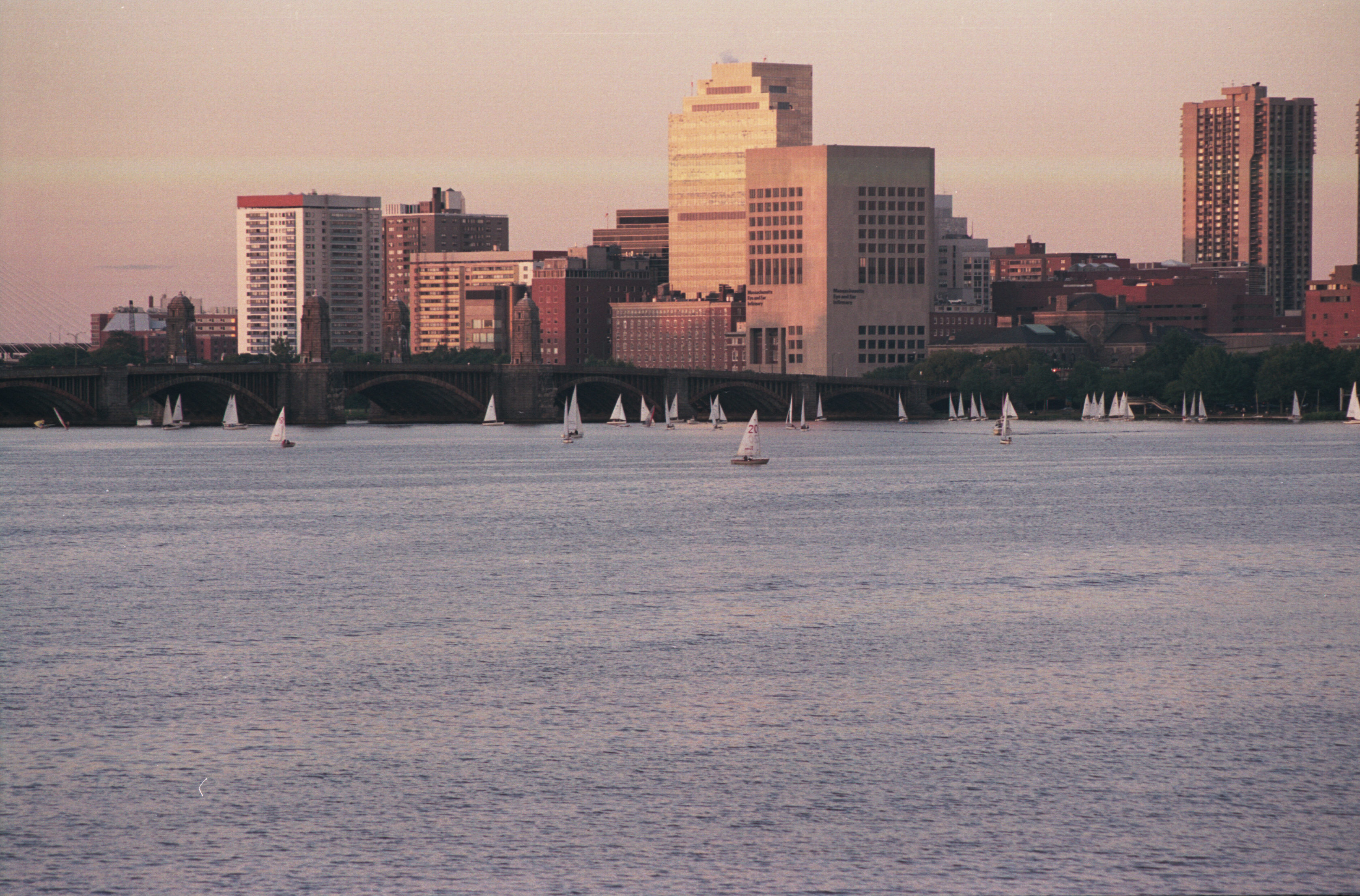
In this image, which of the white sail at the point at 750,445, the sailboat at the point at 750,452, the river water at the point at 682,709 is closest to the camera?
the river water at the point at 682,709

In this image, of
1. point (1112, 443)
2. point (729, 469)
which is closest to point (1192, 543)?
point (729, 469)

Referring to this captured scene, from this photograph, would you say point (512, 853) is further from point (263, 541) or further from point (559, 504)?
point (559, 504)

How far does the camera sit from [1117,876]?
90.4 feet

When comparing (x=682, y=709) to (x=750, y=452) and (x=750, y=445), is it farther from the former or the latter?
(x=750, y=452)

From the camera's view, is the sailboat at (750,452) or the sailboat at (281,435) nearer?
the sailboat at (750,452)

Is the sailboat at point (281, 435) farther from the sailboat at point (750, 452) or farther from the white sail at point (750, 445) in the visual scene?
the white sail at point (750, 445)

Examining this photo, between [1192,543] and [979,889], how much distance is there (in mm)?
54369

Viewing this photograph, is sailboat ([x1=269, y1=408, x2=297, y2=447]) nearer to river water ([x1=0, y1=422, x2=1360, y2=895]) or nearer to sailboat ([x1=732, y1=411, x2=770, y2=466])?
sailboat ([x1=732, y1=411, x2=770, y2=466])

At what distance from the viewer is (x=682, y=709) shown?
39906 millimetres

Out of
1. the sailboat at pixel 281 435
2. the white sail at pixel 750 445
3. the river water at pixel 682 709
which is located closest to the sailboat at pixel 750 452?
the white sail at pixel 750 445

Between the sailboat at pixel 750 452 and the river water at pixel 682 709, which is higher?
the sailboat at pixel 750 452

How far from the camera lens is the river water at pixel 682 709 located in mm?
28781

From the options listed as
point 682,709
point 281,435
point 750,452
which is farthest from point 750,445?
point 682,709

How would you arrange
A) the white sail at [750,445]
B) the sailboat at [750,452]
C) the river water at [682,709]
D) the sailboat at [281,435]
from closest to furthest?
the river water at [682,709] < the white sail at [750,445] < the sailboat at [750,452] < the sailboat at [281,435]
